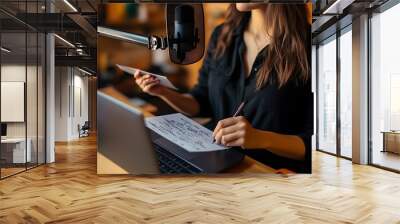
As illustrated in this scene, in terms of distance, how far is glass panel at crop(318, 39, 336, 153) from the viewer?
10305 mm

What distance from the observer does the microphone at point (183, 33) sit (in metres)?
6.43

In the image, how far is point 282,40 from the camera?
6395 mm

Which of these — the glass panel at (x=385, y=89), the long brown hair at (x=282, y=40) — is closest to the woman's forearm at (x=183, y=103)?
the long brown hair at (x=282, y=40)

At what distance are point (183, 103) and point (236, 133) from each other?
1.00 m

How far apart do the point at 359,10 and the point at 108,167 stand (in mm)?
5614

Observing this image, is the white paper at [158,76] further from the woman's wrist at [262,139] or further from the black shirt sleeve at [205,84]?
the woman's wrist at [262,139]

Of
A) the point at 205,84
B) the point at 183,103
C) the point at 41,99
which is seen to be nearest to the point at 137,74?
the point at 183,103

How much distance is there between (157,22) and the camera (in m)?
6.46

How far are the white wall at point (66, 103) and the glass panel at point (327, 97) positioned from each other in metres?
10.1

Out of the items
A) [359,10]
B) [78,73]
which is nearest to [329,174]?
[359,10]

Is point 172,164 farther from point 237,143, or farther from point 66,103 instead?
point 66,103

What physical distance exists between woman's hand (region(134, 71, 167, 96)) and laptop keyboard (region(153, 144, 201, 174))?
0.90 m

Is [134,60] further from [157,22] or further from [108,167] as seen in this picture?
[108,167]

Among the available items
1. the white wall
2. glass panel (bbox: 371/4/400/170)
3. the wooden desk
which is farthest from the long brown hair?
the white wall
